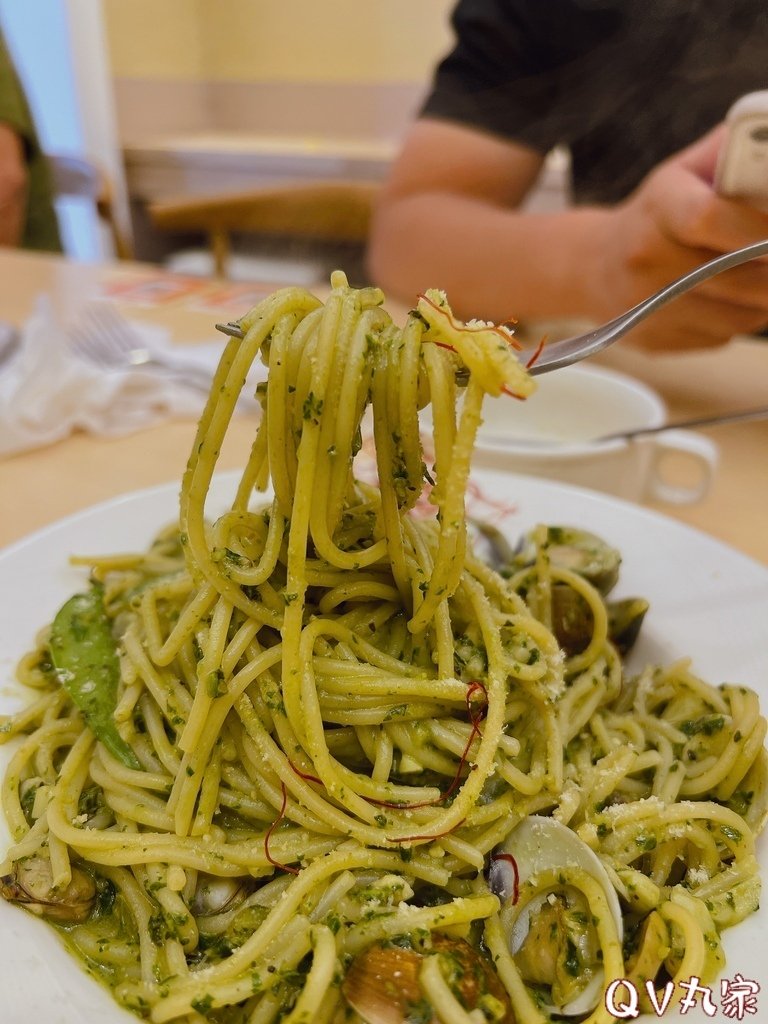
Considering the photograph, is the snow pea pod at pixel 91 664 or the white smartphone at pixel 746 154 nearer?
the snow pea pod at pixel 91 664

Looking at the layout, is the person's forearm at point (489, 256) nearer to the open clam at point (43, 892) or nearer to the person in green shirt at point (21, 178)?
the open clam at point (43, 892)

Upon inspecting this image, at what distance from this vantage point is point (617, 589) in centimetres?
185

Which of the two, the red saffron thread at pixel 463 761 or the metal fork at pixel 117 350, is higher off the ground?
the red saffron thread at pixel 463 761

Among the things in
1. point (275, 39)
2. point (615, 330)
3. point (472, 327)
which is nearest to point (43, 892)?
point (472, 327)

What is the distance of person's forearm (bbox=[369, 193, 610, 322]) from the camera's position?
3454 mm

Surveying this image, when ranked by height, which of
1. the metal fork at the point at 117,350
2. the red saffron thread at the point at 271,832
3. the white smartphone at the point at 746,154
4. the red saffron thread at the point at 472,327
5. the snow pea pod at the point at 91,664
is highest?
the white smartphone at the point at 746,154

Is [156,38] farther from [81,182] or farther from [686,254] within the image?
[686,254]

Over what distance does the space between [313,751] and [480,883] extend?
1.15ft

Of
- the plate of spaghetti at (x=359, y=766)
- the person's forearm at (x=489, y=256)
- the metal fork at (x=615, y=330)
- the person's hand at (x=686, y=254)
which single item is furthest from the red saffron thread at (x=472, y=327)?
the person's forearm at (x=489, y=256)

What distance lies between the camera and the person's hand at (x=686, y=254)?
2.27 m

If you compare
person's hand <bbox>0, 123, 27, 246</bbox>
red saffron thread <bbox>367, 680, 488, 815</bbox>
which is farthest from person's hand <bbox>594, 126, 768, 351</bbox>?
person's hand <bbox>0, 123, 27, 246</bbox>

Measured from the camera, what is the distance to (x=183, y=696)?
1409 millimetres

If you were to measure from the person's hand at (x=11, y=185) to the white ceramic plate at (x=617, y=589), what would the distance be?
4766 mm

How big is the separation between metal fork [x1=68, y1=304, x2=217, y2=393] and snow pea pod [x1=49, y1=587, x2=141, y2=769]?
165 cm
